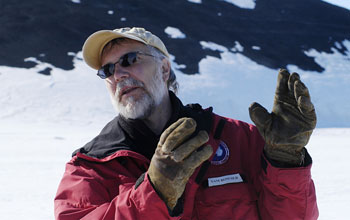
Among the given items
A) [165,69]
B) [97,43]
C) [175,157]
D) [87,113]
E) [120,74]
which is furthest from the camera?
[87,113]

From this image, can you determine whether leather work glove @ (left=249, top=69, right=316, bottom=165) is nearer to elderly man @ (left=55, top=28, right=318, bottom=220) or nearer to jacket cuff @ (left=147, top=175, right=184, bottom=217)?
elderly man @ (left=55, top=28, right=318, bottom=220)

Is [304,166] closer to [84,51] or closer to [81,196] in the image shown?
[81,196]

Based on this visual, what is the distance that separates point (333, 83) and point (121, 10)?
10418 millimetres

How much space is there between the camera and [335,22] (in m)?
23.1

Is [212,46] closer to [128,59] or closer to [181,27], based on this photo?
[181,27]

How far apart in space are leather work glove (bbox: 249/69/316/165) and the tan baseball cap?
0.89 meters

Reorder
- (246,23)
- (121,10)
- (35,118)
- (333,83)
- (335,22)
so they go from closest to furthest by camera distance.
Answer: (35,118)
(333,83)
(121,10)
(246,23)
(335,22)

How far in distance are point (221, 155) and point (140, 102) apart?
0.56 meters

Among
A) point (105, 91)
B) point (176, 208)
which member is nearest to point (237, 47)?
point (105, 91)

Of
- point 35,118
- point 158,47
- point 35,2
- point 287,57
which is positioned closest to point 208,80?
point 287,57

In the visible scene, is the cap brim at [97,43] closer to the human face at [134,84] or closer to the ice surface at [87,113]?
the human face at [134,84]

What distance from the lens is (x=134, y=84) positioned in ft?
7.75

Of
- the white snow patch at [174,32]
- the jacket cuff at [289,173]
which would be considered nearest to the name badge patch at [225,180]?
the jacket cuff at [289,173]

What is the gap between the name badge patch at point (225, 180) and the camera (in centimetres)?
208
